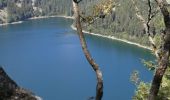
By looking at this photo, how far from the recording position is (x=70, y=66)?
8981 cm

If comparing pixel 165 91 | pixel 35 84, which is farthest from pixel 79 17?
pixel 35 84

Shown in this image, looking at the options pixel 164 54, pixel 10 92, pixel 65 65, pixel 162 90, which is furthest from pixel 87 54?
pixel 65 65

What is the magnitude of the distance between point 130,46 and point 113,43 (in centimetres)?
678

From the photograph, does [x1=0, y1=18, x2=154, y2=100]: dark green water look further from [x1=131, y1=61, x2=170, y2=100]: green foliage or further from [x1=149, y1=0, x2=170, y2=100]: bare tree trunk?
[x1=149, y1=0, x2=170, y2=100]: bare tree trunk

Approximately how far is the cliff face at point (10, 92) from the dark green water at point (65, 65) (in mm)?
50616

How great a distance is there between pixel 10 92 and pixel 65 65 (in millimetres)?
81153

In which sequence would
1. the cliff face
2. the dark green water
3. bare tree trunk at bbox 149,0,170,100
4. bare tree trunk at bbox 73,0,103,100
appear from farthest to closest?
the dark green water → the cliff face → bare tree trunk at bbox 73,0,103,100 → bare tree trunk at bbox 149,0,170,100

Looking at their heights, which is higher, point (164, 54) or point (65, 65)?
point (164, 54)

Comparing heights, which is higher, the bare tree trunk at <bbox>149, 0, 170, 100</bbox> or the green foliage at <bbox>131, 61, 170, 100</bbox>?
the bare tree trunk at <bbox>149, 0, 170, 100</bbox>

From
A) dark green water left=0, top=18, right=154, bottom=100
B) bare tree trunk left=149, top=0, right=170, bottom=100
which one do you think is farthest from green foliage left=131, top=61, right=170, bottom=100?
dark green water left=0, top=18, right=154, bottom=100

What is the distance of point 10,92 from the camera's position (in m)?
10.5

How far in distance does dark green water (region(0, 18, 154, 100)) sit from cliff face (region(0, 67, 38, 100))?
5062 cm

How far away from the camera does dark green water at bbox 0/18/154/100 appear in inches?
2683

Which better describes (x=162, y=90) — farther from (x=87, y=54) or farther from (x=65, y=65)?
(x=65, y=65)
